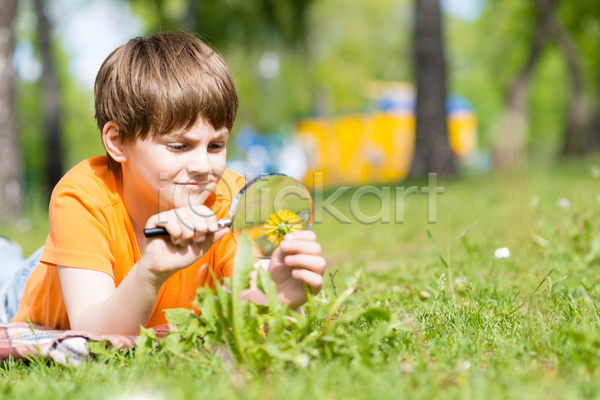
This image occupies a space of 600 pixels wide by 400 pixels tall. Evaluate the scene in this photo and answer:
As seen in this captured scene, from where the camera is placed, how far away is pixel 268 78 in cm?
2767

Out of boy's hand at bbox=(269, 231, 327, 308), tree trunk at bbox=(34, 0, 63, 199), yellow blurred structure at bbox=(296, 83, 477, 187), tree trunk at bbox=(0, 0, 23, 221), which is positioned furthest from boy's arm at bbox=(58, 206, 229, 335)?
yellow blurred structure at bbox=(296, 83, 477, 187)

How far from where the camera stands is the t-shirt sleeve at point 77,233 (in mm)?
1846

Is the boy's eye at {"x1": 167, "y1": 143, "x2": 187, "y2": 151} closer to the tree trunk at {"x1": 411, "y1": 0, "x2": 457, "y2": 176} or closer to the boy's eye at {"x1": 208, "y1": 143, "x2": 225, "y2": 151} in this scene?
the boy's eye at {"x1": 208, "y1": 143, "x2": 225, "y2": 151}

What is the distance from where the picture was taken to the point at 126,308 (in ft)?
5.62

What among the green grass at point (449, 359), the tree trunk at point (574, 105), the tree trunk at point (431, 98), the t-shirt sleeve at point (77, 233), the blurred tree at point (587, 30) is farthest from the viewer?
the tree trunk at point (574, 105)

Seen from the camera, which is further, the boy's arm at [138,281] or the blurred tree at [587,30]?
the blurred tree at [587,30]

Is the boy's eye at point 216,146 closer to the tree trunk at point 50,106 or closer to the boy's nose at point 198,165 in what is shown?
the boy's nose at point 198,165

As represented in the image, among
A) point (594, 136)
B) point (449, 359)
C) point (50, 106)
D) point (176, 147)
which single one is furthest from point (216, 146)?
point (594, 136)

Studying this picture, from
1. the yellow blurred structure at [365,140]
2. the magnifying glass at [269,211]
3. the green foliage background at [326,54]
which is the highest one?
the green foliage background at [326,54]

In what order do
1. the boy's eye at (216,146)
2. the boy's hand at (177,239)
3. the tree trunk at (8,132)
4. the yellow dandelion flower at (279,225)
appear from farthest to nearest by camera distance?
the tree trunk at (8,132) < the boy's eye at (216,146) < the yellow dandelion flower at (279,225) < the boy's hand at (177,239)

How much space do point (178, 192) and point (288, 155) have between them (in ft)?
102

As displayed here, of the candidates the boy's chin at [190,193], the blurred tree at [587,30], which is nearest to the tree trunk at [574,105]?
the blurred tree at [587,30]

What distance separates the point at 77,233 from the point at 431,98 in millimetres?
8720

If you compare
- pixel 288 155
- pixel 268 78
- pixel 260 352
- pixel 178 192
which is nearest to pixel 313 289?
pixel 260 352
